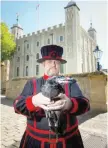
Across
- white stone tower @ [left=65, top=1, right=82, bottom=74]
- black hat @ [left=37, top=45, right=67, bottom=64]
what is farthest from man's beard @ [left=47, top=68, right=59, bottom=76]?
white stone tower @ [left=65, top=1, right=82, bottom=74]

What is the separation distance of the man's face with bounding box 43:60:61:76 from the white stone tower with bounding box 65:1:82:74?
29.5 meters

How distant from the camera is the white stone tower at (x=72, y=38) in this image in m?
31.2

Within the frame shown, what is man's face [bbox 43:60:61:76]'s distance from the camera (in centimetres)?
160

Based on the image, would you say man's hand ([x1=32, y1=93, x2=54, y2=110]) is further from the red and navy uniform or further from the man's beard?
the man's beard

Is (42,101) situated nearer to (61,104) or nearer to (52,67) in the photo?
(61,104)

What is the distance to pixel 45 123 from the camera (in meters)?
1.48

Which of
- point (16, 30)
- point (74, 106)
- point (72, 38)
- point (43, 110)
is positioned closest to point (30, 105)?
point (43, 110)

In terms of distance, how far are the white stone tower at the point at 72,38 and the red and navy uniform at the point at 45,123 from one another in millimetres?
29581

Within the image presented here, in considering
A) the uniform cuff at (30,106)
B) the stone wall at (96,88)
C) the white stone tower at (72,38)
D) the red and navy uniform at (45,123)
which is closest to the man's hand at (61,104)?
the red and navy uniform at (45,123)

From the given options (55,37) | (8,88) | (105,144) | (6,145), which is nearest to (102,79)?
(105,144)

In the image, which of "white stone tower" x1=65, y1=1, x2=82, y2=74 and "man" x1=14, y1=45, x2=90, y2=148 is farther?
"white stone tower" x1=65, y1=1, x2=82, y2=74

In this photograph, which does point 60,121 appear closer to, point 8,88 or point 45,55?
point 45,55

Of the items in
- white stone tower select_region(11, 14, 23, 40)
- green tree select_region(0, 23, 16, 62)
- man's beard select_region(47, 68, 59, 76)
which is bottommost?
man's beard select_region(47, 68, 59, 76)

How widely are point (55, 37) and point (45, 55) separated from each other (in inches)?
1349
